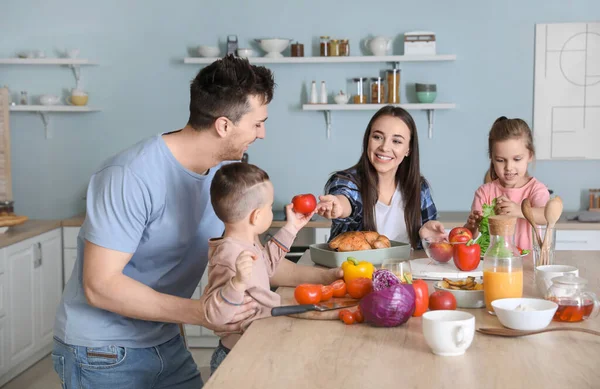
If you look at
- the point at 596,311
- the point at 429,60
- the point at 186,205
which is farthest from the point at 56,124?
the point at 596,311

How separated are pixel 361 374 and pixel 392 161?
1.61 metres

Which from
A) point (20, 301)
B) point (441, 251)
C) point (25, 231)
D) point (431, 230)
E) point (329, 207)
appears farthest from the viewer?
point (25, 231)

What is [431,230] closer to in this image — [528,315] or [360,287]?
[360,287]

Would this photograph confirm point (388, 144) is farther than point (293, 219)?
Yes

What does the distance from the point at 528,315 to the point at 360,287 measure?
1.50ft

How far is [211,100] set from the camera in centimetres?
199

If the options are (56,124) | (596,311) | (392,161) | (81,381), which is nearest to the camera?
(596,311)

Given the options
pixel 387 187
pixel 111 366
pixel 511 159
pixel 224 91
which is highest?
pixel 224 91

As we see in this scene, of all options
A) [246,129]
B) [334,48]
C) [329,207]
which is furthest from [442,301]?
[334,48]

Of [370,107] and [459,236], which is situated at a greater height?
[370,107]

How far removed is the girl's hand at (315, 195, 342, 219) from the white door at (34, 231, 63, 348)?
2.36 metres

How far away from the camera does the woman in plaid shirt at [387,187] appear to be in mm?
2791

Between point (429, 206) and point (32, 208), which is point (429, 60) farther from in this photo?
point (32, 208)

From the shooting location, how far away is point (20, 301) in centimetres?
402
